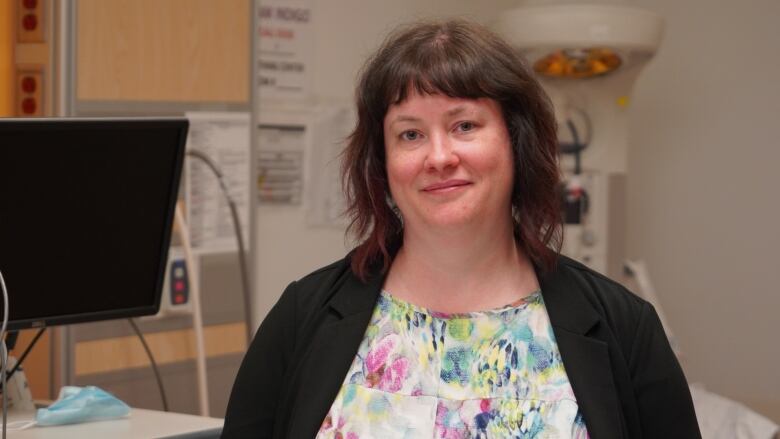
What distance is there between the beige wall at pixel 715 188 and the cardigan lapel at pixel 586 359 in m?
3.25

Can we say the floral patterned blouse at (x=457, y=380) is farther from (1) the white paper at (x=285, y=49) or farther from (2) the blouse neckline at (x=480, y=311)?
(1) the white paper at (x=285, y=49)

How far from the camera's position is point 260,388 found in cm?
171

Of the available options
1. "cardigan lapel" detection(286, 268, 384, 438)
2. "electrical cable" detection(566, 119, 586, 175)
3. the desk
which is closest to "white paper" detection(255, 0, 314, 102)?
"electrical cable" detection(566, 119, 586, 175)

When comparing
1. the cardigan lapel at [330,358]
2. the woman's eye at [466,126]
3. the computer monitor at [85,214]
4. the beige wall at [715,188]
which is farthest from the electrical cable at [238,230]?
the beige wall at [715,188]

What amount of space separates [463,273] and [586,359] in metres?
0.22

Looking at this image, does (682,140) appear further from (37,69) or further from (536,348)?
(536,348)

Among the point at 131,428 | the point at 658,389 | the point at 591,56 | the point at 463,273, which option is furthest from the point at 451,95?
the point at 591,56

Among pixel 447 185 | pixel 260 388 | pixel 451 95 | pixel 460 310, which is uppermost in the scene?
pixel 451 95

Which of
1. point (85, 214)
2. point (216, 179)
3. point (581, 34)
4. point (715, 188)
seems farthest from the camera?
point (715, 188)

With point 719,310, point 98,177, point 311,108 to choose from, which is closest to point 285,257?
point 311,108

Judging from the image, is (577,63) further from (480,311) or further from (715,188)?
(480,311)

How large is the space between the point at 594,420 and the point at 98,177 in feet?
3.27

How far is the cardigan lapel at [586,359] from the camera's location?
1.59 metres

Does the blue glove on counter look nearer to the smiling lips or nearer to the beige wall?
the smiling lips
